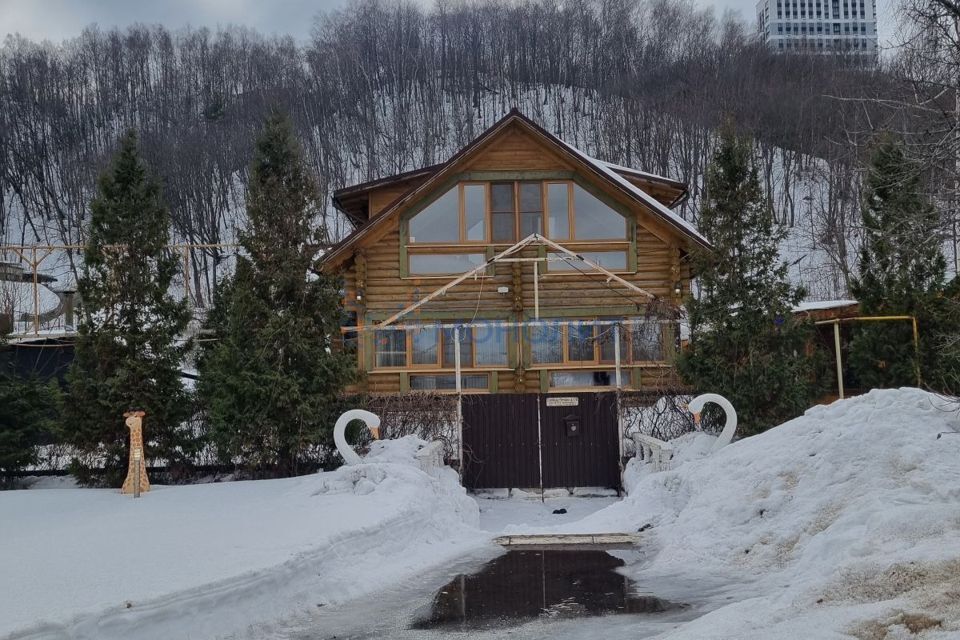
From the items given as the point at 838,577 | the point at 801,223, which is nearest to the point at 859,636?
the point at 838,577

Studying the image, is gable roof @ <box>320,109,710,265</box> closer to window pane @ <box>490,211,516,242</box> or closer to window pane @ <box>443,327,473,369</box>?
window pane @ <box>490,211,516,242</box>

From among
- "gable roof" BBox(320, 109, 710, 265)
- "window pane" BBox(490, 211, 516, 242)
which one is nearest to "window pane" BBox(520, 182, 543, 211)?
"window pane" BBox(490, 211, 516, 242)

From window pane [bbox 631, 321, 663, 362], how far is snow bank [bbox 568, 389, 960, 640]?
688cm

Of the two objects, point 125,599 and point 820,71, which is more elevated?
point 820,71

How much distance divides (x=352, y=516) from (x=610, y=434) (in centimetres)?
719

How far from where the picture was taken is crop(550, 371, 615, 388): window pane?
66.8 ft

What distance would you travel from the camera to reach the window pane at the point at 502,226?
20719 mm

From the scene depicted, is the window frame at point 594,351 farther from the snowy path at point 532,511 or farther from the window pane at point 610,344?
the snowy path at point 532,511

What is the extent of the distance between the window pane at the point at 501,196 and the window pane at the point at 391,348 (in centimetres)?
401

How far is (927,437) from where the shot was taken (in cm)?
863

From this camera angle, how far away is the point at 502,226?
2083cm

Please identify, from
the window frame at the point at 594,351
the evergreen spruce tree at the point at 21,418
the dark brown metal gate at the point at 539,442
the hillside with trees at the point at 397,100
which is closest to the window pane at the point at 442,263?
the window frame at the point at 594,351

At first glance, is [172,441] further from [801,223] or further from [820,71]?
[820,71]

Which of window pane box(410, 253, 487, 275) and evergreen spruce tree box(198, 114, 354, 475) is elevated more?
window pane box(410, 253, 487, 275)
